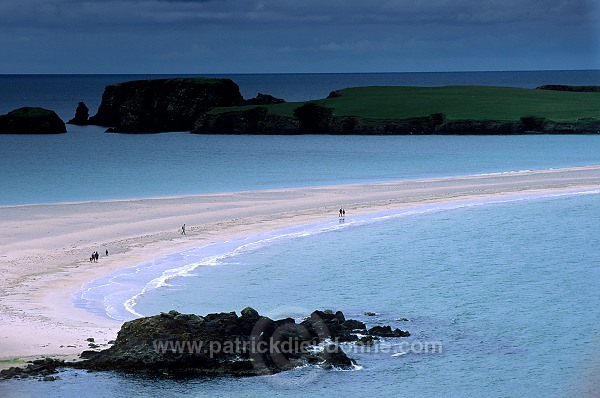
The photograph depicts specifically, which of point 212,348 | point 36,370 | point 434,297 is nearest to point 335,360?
point 212,348

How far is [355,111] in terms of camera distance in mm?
114625

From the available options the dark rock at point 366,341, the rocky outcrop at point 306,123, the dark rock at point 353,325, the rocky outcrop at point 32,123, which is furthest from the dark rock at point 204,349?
the rocky outcrop at point 32,123

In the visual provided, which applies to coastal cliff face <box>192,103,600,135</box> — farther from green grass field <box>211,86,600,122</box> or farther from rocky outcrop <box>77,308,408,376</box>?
rocky outcrop <box>77,308,408,376</box>

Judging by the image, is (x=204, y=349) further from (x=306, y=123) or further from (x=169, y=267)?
(x=306, y=123)

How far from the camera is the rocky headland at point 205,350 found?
24203 millimetres

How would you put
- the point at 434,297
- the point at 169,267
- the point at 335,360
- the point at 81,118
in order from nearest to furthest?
the point at 335,360 < the point at 434,297 < the point at 169,267 < the point at 81,118

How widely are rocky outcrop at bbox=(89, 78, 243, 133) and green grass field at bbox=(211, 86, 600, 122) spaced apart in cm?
596

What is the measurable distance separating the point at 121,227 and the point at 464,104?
3036 inches

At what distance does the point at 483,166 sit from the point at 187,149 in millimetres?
33311

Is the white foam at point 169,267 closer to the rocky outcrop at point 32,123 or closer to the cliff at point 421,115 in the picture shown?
the cliff at point 421,115

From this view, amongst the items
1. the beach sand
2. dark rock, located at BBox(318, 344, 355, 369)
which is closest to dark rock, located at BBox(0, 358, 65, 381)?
the beach sand

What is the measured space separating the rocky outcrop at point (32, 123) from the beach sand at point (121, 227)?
A: 66042 mm

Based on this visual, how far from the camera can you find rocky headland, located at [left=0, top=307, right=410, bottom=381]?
2420cm

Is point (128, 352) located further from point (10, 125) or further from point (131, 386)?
point (10, 125)
